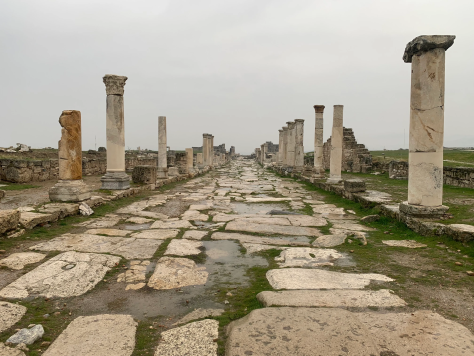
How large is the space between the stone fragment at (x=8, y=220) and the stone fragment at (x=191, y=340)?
12.8ft

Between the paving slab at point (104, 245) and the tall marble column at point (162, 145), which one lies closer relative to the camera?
the paving slab at point (104, 245)

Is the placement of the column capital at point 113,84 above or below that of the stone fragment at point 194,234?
above

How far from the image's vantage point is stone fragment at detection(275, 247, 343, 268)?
14.0ft

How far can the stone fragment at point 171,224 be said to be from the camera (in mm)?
6410

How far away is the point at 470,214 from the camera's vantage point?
6.24 m

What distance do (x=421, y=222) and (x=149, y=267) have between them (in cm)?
453

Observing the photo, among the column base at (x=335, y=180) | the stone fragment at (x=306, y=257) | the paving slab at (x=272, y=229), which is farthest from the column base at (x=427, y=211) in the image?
the column base at (x=335, y=180)

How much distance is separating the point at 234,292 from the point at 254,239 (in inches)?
86.4

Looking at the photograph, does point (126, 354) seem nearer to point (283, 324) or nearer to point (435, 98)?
point (283, 324)

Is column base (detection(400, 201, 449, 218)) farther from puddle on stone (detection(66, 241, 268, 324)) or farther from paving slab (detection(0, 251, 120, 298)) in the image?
paving slab (detection(0, 251, 120, 298))

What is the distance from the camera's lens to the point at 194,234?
19.2ft

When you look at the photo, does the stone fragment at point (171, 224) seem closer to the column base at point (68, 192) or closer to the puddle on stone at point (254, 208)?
the puddle on stone at point (254, 208)

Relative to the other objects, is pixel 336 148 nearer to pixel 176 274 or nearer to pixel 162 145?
pixel 162 145

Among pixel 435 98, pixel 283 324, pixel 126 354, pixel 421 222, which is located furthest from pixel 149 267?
pixel 435 98
